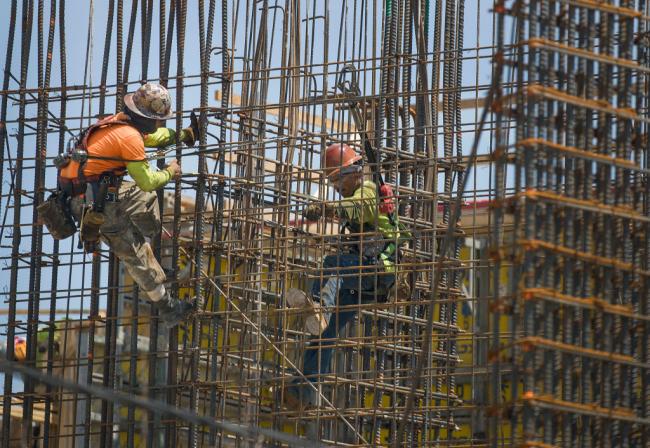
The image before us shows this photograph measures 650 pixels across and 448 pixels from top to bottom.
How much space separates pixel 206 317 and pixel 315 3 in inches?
184

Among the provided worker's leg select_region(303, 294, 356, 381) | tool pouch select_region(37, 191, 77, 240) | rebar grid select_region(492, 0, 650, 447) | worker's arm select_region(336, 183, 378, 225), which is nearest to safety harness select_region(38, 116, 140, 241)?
tool pouch select_region(37, 191, 77, 240)

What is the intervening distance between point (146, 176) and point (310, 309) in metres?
2.41

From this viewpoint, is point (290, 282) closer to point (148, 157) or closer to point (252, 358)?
point (252, 358)

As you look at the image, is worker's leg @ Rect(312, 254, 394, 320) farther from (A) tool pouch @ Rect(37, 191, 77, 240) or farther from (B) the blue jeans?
(A) tool pouch @ Rect(37, 191, 77, 240)

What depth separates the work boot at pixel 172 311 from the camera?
21719mm

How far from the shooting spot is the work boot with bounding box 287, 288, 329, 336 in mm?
21328

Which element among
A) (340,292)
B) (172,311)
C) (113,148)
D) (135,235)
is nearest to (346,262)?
(340,292)

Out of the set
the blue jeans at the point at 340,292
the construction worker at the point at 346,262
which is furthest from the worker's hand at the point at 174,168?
the blue jeans at the point at 340,292

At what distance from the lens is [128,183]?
70.0 feet

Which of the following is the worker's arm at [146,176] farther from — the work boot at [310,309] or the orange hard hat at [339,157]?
the orange hard hat at [339,157]

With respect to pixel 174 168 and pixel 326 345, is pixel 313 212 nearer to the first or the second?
pixel 326 345

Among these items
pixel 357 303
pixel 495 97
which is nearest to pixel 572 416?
pixel 495 97

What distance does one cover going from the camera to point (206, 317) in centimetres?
2197

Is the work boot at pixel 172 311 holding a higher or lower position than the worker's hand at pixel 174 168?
lower
